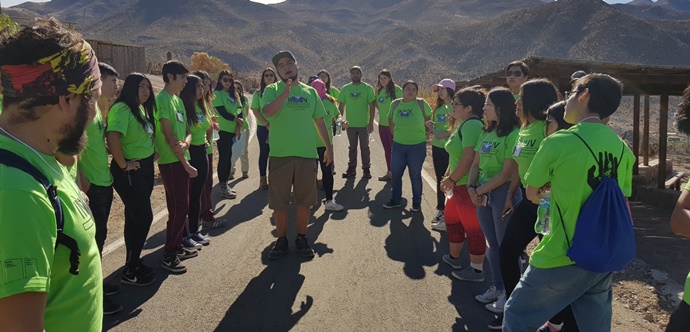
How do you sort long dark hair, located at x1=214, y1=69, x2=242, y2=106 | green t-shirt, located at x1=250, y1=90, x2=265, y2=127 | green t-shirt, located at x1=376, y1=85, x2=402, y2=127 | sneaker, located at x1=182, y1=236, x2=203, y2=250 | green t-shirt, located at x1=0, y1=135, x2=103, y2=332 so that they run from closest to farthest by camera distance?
green t-shirt, located at x1=0, y1=135, x2=103, y2=332 < sneaker, located at x1=182, y1=236, x2=203, y2=250 < green t-shirt, located at x1=250, y1=90, x2=265, y2=127 < long dark hair, located at x1=214, y1=69, x2=242, y2=106 < green t-shirt, located at x1=376, y1=85, x2=402, y2=127

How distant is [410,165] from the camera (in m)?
7.51

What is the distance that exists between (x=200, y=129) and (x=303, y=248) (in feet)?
6.20

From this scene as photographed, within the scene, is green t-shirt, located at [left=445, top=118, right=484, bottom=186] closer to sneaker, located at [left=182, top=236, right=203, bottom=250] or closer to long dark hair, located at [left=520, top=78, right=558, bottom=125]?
long dark hair, located at [left=520, top=78, right=558, bottom=125]

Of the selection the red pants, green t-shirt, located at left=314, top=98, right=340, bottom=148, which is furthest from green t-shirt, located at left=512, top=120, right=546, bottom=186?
green t-shirt, located at left=314, top=98, right=340, bottom=148

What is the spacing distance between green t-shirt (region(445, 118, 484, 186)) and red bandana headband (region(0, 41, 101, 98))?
352 centimetres

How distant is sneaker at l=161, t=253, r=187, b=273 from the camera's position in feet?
16.0

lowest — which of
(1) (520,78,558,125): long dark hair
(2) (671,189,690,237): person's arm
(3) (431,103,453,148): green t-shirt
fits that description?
(3) (431,103,453,148): green t-shirt

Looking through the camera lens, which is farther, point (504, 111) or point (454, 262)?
point (454, 262)

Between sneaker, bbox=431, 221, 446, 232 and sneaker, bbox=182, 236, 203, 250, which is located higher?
sneaker, bbox=182, 236, 203, 250

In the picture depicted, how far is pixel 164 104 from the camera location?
16.0 ft

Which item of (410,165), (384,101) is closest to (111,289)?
(410,165)

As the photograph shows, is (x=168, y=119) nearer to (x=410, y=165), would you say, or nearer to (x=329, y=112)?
(x=410, y=165)

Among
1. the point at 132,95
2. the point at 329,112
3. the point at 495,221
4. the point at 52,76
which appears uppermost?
the point at 52,76

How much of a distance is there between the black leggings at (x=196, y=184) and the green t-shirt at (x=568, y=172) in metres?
4.15
